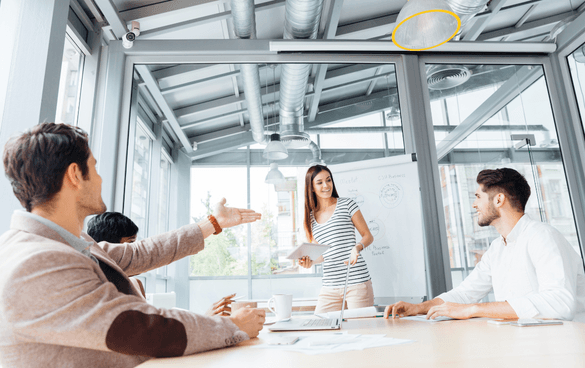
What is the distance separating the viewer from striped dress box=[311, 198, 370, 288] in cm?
271

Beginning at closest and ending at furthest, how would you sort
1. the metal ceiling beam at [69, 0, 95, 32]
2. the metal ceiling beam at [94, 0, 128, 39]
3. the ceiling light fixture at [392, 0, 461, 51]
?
the ceiling light fixture at [392, 0, 461, 51] < the metal ceiling beam at [69, 0, 95, 32] < the metal ceiling beam at [94, 0, 128, 39]

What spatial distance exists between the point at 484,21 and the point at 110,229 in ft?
11.4

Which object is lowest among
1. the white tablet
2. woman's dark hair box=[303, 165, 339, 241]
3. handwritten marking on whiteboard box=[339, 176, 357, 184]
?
the white tablet

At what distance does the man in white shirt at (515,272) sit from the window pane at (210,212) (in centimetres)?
166

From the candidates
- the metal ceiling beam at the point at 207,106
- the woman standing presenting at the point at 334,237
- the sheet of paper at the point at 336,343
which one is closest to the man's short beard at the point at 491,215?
the woman standing presenting at the point at 334,237

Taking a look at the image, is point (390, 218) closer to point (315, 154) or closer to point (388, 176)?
point (388, 176)

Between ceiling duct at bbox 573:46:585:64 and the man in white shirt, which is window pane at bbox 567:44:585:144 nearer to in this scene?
ceiling duct at bbox 573:46:585:64

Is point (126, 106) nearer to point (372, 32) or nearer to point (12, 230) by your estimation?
point (372, 32)

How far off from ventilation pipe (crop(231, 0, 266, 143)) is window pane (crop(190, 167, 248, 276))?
0.36 meters

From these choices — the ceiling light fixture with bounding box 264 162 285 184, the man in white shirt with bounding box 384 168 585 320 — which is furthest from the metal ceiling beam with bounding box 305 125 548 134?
the man in white shirt with bounding box 384 168 585 320

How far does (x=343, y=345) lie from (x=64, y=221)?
724mm

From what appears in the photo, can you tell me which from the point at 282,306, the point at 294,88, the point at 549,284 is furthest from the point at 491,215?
the point at 294,88

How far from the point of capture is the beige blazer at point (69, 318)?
0.74m

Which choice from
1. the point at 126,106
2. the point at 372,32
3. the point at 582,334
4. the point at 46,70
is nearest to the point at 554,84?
the point at 372,32
